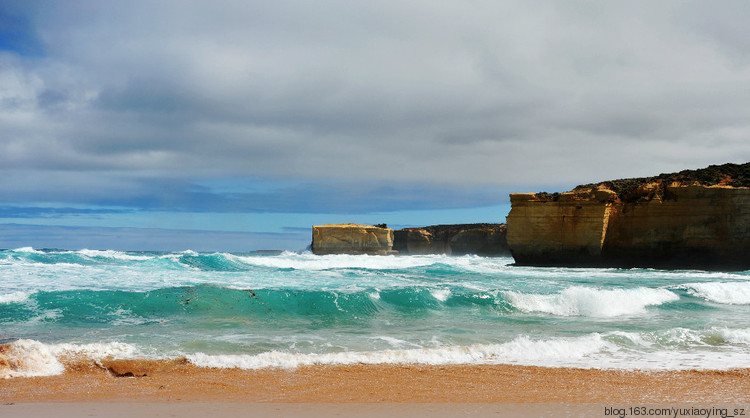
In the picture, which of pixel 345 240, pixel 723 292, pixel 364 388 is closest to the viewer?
pixel 364 388

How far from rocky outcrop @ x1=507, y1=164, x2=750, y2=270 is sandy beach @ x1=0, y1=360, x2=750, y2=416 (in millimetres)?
25570

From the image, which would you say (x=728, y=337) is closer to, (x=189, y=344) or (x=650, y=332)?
(x=650, y=332)

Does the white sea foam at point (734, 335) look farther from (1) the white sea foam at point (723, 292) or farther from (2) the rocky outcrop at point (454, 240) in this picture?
(2) the rocky outcrop at point (454, 240)

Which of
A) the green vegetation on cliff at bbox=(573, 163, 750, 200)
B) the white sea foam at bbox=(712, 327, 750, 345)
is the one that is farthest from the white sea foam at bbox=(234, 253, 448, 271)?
the white sea foam at bbox=(712, 327, 750, 345)

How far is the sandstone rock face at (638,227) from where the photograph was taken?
2775cm

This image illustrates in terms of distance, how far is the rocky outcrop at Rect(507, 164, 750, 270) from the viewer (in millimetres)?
27781

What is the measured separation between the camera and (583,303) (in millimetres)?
12688

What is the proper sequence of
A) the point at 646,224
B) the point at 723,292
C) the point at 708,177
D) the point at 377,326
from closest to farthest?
the point at 377,326 < the point at 723,292 < the point at 646,224 < the point at 708,177

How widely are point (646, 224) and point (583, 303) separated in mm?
19879

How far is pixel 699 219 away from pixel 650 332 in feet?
75.5

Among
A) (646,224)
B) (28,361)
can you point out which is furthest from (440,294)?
(646,224)

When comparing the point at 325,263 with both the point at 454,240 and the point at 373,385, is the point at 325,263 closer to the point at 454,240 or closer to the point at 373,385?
the point at 373,385

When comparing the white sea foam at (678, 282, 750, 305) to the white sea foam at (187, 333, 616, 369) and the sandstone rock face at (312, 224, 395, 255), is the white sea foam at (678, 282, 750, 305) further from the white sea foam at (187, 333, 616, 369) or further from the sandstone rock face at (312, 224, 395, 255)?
the sandstone rock face at (312, 224, 395, 255)

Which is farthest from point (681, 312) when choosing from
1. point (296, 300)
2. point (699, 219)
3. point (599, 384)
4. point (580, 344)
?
point (699, 219)
